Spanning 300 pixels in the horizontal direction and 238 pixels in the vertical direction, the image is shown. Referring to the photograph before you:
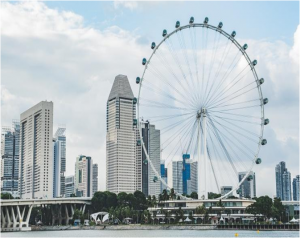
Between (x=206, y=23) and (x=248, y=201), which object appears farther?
(x=248, y=201)

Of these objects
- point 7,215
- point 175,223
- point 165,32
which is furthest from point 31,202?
point 165,32

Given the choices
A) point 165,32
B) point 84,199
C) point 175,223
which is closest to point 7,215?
point 84,199

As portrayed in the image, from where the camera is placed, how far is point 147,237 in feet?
264

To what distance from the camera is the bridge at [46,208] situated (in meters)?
151

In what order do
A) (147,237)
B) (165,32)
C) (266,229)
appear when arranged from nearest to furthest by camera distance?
(147,237)
(165,32)
(266,229)

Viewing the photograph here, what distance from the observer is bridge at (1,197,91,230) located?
151 meters

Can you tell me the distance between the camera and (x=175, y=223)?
11950cm

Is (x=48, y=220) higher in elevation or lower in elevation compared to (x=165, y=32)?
lower

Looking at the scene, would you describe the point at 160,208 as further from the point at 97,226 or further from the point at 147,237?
the point at 147,237

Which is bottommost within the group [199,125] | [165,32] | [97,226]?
[97,226]

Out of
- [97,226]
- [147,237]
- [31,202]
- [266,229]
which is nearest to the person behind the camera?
[147,237]

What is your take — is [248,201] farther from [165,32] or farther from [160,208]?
[165,32]

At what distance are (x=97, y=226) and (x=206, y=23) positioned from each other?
60324 millimetres

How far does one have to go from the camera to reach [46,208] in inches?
6644
